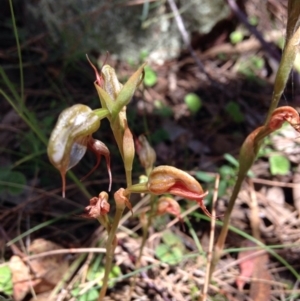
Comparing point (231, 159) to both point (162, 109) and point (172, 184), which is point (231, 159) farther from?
point (172, 184)

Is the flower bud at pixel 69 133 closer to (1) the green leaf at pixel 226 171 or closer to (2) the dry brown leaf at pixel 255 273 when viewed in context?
(2) the dry brown leaf at pixel 255 273

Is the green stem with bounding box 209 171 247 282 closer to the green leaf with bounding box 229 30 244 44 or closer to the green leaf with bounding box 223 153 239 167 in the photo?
the green leaf with bounding box 223 153 239 167

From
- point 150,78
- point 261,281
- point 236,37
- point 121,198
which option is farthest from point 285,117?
point 236,37

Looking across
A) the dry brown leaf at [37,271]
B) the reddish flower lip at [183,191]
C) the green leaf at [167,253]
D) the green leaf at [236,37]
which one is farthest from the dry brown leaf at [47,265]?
the green leaf at [236,37]

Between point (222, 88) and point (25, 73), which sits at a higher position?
point (25, 73)

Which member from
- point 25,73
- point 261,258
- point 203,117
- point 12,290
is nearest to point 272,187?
point 261,258

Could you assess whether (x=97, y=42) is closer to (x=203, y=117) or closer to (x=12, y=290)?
(x=203, y=117)
